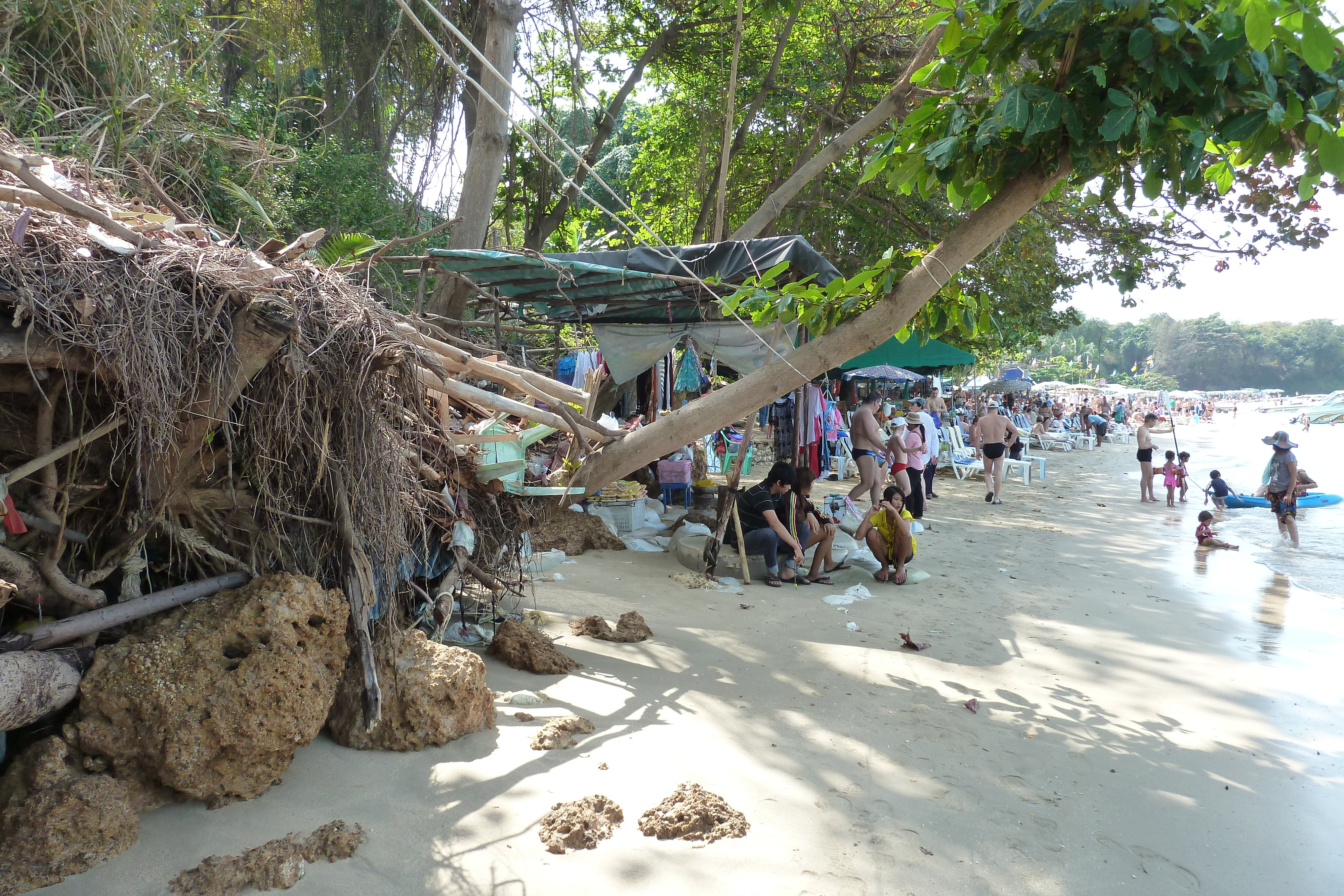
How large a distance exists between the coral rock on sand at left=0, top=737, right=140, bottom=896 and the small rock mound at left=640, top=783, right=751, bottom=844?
192 centimetres

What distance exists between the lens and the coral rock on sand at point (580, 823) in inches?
121

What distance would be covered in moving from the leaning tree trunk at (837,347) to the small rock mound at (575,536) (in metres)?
2.17

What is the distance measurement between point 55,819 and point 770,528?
A: 573cm

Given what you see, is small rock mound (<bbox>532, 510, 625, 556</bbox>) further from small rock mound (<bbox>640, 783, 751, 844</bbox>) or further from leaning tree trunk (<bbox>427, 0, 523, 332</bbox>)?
small rock mound (<bbox>640, 783, 751, 844</bbox>)

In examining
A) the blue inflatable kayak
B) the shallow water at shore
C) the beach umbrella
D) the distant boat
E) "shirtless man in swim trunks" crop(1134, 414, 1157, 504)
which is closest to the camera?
the shallow water at shore

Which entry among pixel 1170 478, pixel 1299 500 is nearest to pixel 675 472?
pixel 1170 478

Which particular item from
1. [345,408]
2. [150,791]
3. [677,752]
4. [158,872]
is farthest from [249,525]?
[677,752]

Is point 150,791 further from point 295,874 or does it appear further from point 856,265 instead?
point 856,265

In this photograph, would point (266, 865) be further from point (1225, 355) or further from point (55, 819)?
point (1225, 355)

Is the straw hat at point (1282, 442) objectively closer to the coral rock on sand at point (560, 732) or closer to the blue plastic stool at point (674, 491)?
the blue plastic stool at point (674, 491)

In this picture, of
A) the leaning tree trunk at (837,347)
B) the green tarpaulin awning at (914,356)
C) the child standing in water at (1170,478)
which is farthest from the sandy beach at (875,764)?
the child standing in water at (1170,478)

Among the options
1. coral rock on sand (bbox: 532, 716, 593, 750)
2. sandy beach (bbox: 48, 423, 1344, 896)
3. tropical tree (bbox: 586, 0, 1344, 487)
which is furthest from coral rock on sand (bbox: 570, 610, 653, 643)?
tropical tree (bbox: 586, 0, 1344, 487)

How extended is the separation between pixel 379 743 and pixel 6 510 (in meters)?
1.77

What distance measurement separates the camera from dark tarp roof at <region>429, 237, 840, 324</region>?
6.08 metres
